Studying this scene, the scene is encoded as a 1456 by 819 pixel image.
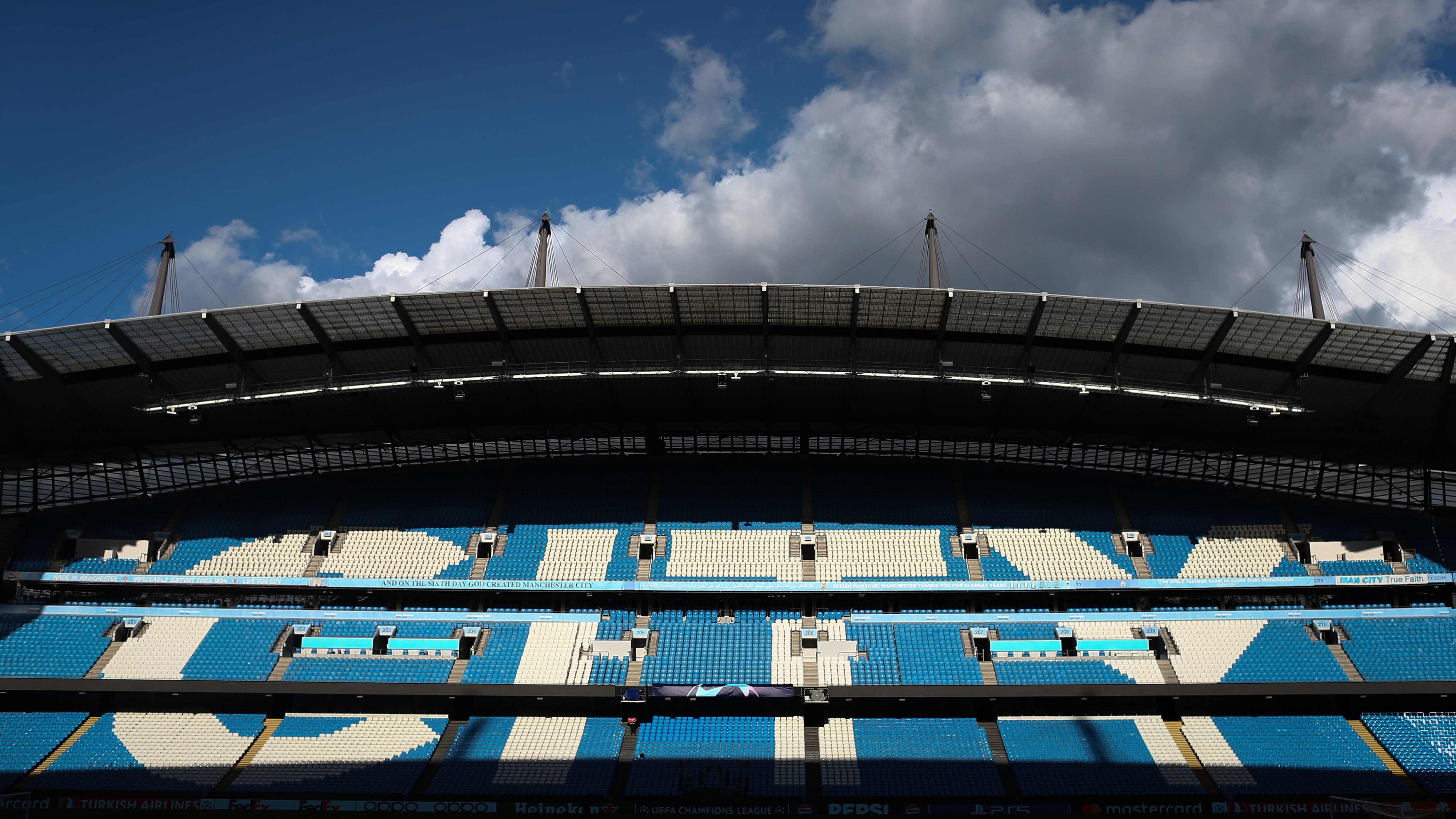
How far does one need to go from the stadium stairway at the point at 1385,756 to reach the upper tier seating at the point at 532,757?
1245 inches

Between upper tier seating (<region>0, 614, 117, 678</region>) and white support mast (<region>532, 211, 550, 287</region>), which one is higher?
white support mast (<region>532, 211, 550, 287</region>)

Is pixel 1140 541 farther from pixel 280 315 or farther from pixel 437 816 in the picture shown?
pixel 280 315

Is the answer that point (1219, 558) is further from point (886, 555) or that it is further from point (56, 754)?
point (56, 754)

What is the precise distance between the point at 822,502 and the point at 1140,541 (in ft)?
52.4

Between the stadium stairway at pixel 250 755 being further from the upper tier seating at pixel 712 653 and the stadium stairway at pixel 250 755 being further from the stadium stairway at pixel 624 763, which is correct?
the upper tier seating at pixel 712 653

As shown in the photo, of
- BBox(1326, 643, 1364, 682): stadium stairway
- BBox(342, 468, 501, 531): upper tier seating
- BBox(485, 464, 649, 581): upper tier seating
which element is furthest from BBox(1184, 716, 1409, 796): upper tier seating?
BBox(342, 468, 501, 531): upper tier seating

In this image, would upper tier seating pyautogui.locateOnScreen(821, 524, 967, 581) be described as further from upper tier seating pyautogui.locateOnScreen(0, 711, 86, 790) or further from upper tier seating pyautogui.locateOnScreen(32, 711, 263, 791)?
upper tier seating pyautogui.locateOnScreen(0, 711, 86, 790)

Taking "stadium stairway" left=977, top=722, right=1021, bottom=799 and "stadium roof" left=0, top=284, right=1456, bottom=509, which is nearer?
"stadium stairway" left=977, top=722, right=1021, bottom=799

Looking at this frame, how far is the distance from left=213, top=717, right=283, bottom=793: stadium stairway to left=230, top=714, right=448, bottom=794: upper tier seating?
186mm

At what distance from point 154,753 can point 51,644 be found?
8.35m

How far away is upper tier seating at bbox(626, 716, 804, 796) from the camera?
35562 millimetres

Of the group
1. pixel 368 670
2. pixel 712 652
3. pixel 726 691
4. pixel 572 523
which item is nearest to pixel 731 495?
pixel 572 523

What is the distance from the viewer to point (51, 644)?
40219 millimetres

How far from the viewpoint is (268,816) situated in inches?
1315
